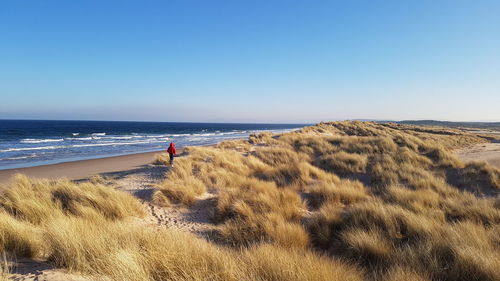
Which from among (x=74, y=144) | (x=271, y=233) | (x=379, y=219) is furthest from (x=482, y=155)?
(x=74, y=144)

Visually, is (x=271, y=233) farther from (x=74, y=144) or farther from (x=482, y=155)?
(x=74, y=144)

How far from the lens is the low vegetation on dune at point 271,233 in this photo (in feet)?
9.28

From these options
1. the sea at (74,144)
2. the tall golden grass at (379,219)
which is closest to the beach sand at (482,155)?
the tall golden grass at (379,219)

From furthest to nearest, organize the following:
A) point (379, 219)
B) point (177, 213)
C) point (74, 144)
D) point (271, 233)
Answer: point (74, 144) → point (177, 213) → point (379, 219) → point (271, 233)

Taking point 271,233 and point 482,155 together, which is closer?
point 271,233

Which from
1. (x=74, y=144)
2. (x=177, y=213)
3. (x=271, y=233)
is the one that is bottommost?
(x=74, y=144)

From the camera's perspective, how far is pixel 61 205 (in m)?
5.60

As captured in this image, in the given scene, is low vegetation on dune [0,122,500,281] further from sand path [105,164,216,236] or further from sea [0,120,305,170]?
sea [0,120,305,170]

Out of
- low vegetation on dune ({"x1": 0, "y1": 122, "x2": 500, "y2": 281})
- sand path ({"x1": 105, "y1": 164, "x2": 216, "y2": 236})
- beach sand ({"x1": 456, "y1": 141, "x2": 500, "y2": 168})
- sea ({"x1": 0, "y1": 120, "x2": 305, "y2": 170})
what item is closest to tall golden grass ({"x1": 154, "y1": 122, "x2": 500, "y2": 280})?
low vegetation on dune ({"x1": 0, "y1": 122, "x2": 500, "y2": 281})

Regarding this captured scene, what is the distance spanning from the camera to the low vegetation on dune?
283 cm

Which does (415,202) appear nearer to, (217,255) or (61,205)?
(217,255)

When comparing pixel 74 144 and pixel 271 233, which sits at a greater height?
pixel 271 233

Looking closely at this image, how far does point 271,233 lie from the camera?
Result: 4.40m

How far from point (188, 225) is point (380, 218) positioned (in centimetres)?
414
